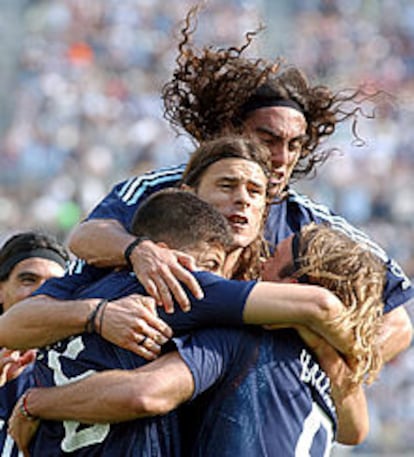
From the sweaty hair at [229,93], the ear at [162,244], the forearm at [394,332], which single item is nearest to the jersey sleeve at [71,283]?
the ear at [162,244]

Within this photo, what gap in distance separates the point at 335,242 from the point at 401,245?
10175 millimetres

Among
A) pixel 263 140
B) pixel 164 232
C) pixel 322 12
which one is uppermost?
pixel 322 12

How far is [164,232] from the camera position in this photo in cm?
350

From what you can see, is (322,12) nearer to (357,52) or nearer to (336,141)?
(357,52)

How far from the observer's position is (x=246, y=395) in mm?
3350

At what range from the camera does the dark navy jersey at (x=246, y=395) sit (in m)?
3.33

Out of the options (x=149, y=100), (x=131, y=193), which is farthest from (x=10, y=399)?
(x=149, y=100)

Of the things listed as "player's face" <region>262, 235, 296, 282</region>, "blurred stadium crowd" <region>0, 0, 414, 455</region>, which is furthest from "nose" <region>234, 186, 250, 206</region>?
"blurred stadium crowd" <region>0, 0, 414, 455</region>

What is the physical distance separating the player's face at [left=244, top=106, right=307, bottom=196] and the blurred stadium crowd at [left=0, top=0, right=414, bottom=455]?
7.46 meters

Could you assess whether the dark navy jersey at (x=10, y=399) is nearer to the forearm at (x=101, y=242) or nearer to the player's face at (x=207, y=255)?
the forearm at (x=101, y=242)

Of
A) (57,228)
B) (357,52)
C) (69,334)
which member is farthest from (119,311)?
(357,52)

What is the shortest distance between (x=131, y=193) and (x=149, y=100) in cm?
1118

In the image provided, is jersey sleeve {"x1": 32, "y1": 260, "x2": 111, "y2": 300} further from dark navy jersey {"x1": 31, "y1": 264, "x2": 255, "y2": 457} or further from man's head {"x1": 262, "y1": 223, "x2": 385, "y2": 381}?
man's head {"x1": 262, "y1": 223, "x2": 385, "y2": 381}

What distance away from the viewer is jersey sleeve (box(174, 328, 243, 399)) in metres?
3.27
